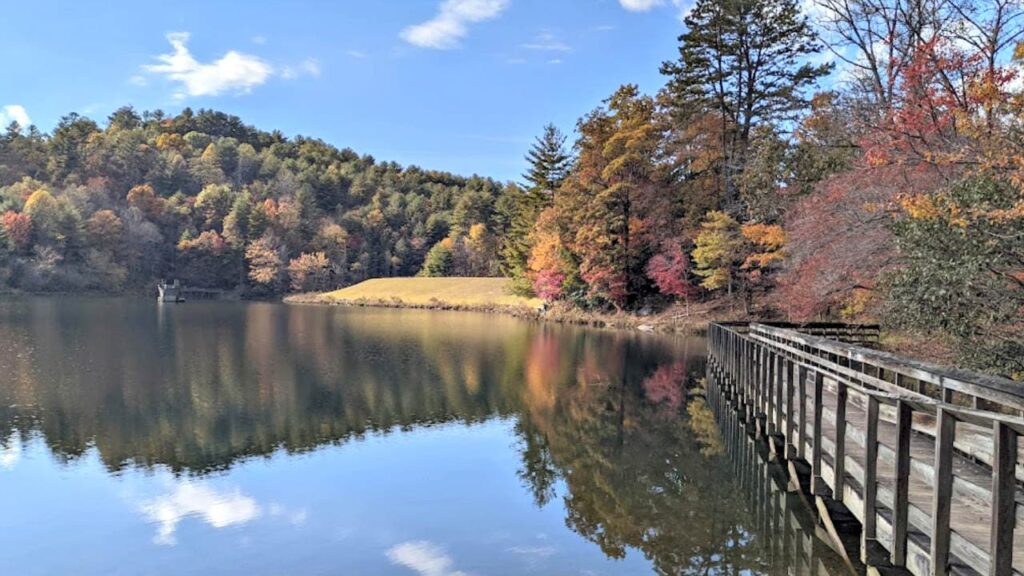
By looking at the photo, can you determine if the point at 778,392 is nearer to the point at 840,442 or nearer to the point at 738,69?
the point at 840,442

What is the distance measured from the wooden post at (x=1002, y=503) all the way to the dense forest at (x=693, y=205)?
6118 mm

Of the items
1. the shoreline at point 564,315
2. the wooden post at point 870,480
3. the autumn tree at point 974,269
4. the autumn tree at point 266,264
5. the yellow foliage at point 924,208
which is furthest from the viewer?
the autumn tree at point 266,264

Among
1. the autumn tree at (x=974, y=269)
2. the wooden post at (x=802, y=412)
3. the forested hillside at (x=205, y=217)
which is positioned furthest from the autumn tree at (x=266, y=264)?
the wooden post at (x=802, y=412)

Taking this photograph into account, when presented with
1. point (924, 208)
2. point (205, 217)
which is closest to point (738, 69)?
point (924, 208)

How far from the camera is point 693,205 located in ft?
118

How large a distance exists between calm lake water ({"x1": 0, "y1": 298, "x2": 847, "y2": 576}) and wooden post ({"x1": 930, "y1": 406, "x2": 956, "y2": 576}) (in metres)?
2.79

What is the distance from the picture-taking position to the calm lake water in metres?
6.99

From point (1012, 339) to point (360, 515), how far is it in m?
8.76

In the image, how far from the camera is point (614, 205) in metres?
38.0

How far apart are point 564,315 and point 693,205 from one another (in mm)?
10604

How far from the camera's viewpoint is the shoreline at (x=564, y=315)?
3422cm

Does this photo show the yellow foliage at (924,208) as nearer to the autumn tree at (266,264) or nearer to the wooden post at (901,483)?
the wooden post at (901,483)

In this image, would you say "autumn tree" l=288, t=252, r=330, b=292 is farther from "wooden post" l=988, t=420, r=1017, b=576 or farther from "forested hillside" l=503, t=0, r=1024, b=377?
"wooden post" l=988, t=420, r=1017, b=576

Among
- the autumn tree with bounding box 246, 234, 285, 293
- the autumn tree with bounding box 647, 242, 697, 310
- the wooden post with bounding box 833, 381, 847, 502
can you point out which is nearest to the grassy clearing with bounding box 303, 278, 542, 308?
the autumn tree with bounding box 246, 234, 285, 293
